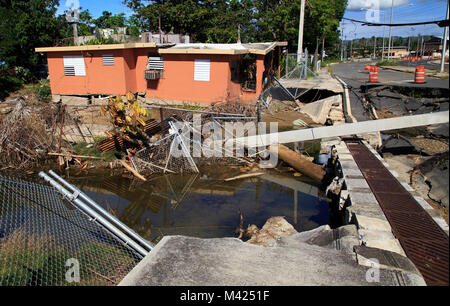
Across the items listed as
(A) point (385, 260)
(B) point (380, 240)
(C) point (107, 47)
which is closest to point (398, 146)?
(B) point (380, 240)

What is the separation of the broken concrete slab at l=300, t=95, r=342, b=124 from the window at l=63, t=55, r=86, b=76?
12320 millimetres

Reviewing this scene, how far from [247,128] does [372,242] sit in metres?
7.26

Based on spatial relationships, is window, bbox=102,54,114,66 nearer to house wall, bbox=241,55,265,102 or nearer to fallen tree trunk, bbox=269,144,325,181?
house wall, bbox=241,55,265,102

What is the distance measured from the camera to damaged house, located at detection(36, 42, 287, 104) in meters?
16.0

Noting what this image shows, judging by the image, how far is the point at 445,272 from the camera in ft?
5.93

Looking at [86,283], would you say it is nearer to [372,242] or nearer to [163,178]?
[372,242]

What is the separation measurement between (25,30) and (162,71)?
11880mm

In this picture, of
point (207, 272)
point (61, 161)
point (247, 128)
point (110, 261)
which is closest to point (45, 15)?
point (61, 161)

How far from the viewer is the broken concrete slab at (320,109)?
1516 centimetres

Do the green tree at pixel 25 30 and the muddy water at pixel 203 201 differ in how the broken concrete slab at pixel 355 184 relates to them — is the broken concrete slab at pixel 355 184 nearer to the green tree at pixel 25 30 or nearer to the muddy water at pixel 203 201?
the muddy water at pixel 203 201

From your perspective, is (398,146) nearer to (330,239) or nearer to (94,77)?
(330,239)

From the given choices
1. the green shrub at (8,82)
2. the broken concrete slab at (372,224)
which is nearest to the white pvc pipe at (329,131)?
the broken concrete slab at (372,224)

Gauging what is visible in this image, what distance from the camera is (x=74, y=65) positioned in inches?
712

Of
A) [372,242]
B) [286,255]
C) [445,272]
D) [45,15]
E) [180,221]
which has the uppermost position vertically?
[45,15]
